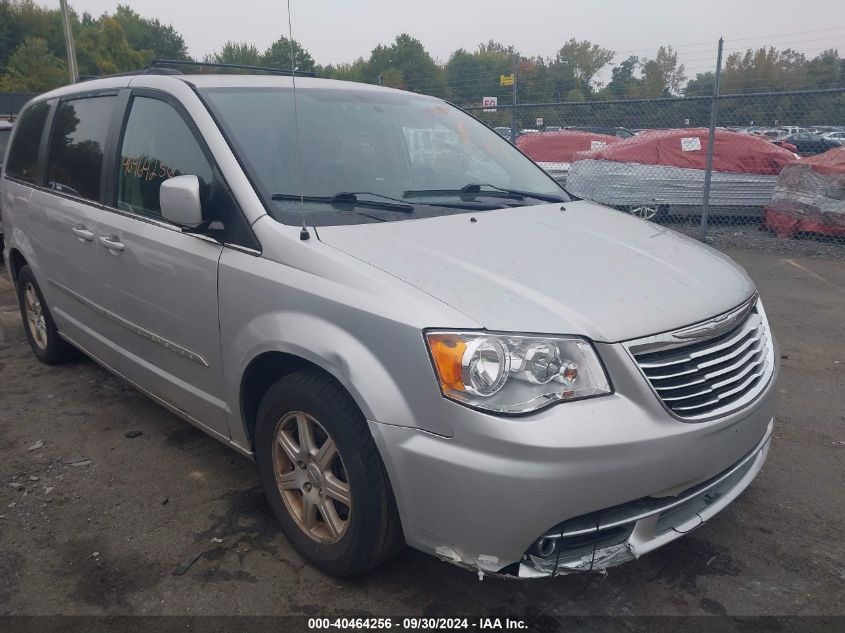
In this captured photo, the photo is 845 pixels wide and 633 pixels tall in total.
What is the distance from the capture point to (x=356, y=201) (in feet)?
9.45

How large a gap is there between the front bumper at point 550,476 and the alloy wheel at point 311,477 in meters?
0.33

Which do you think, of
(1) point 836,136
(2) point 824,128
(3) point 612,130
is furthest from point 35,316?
(1) point 836,136

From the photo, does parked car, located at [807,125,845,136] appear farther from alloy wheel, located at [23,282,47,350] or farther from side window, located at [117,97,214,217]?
alloy wheel, located at [23,282,47,350]

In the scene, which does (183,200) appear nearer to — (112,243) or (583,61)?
(112,243)

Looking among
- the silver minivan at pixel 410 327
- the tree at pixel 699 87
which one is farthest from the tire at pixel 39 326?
the tree at pixel 699 87

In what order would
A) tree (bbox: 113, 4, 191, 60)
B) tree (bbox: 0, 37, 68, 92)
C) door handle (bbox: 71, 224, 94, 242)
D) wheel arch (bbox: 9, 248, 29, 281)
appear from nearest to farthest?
door handle (bbox: 71, 224, 94, 242)
wheel arch (bbox: 9, 248, 29, 281)
tree (bbox: 0, 37, 68, 92)
tree (bbox: 113, 4, 191, 60)

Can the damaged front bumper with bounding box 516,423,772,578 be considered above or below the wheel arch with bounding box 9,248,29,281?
below

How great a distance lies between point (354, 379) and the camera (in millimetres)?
2240

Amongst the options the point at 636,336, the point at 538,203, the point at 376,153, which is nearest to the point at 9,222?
the point at 376,153

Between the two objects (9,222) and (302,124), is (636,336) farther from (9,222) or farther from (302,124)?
(9,222)

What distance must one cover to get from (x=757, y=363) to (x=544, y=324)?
1.04 meters

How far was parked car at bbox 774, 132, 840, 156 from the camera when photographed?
11512 millimetres

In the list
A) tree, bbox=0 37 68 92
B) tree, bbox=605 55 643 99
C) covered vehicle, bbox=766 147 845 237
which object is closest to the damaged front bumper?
covered vehicle, bbox=766 147 845 237

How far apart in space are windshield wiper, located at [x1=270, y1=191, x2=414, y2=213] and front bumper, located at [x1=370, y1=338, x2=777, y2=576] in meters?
1.02
